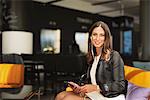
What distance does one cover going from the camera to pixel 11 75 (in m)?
4.81

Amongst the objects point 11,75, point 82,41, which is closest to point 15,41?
point 11,75

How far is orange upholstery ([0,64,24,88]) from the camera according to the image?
15.6 ft

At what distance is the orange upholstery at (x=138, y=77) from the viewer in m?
2.75

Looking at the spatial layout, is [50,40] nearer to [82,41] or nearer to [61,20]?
[61,20]

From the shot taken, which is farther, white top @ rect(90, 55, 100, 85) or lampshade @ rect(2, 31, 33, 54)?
lampshade @ rect(2, 31, 33, 54)

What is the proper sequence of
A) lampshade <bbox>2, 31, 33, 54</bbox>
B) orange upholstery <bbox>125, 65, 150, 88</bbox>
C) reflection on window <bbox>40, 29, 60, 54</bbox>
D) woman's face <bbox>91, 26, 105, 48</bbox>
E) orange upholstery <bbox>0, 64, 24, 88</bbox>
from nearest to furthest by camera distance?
woman's face <bbox>91, 26, 105, 48</bbox>, orange upholstery <bbox>125, 65, 150, 88</bbox>, orange upholstery <bbox>0, 64, 24, 88</bbox>, lampshade <bbox>2, 31, 33, 54</bbox>, reflection on window <bbox>40, 29, 60, 54</bbox>

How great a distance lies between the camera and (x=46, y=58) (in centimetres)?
750

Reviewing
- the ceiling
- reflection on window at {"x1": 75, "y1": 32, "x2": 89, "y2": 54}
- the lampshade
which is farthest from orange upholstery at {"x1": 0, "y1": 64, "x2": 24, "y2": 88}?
reflection on window at {"x1": 75, "y1": 32, "x2": 89, "y2": 54}

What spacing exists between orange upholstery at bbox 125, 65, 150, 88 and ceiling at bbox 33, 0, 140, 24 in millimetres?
8858

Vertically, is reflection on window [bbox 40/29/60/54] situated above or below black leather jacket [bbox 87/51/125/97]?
above

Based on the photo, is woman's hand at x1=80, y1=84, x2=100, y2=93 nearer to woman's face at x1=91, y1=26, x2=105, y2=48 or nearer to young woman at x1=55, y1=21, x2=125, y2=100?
young woman at x1=55, y1=21, x2=125, y2=100

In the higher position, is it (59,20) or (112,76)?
(59,20)

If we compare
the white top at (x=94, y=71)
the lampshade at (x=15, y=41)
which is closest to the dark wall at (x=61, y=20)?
the lampshade at (x=15, y=41)

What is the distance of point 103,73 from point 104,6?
36.5ft
